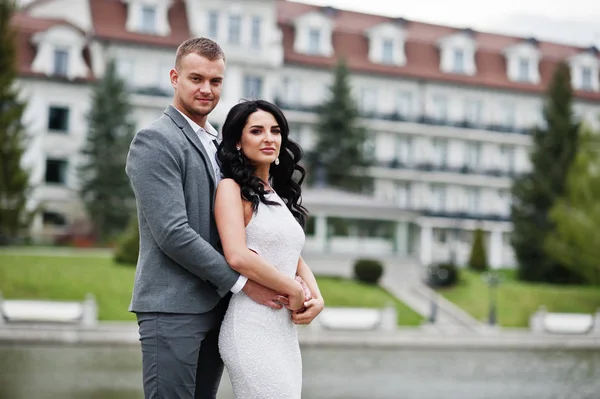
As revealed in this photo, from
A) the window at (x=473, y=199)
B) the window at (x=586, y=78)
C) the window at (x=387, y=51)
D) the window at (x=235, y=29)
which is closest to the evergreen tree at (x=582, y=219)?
the window at (x=473, y=199)

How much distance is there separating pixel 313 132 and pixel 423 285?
51.6ft

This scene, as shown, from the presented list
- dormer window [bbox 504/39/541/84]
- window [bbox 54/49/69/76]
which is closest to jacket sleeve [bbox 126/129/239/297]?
window [bbox 54/49/69/76]

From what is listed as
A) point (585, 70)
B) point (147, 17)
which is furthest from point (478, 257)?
point (147, 17)

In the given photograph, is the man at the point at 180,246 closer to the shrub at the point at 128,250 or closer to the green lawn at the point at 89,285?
Answer: the green lawn at the point at 89,285

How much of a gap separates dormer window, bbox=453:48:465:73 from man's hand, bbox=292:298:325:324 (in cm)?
4649

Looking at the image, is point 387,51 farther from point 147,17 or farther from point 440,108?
point 147,17

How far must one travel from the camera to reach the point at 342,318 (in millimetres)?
22422

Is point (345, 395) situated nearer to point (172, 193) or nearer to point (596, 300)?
point (172, 193)

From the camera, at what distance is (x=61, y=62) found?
40.0 m


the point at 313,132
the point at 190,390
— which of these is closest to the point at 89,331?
the point at 190,390

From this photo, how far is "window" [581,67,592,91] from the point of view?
51125 millimetres

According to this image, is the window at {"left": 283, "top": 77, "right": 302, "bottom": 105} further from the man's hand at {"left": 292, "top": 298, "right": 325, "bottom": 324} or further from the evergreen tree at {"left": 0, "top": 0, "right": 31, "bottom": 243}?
the man's hand at {"left": 292, "top": 298, "right": 325, "bottom": 324}

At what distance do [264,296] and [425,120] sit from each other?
146ft

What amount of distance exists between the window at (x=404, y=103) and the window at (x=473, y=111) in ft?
11.8
